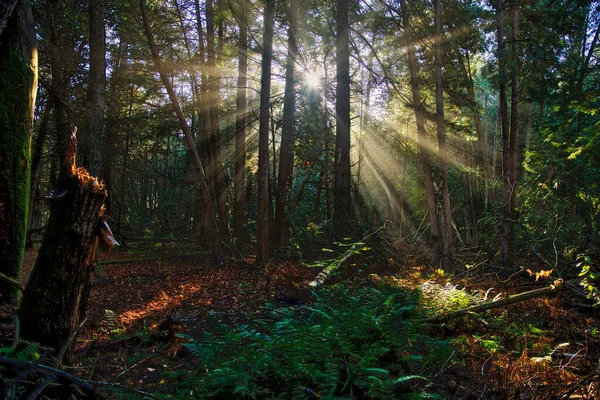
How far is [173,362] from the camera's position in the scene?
4.12 meters

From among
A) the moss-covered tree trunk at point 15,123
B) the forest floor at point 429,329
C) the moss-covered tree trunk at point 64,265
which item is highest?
the moss-covered tree trunk at point 15,123

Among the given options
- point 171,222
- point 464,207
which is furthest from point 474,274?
point 171,222

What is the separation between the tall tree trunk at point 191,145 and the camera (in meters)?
10.6

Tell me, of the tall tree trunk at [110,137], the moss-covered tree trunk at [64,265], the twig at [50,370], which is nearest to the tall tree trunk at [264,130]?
the tall tree trunk at [110,137]

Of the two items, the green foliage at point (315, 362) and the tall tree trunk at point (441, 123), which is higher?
the tall tree trunk at point (441, 123)

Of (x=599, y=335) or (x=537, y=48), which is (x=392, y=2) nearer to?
(x=537, y=48)

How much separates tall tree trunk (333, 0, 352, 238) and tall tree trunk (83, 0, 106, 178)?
257 inches

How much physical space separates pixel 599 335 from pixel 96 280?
1044 cm

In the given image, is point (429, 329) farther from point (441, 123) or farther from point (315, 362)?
point (441, 123)

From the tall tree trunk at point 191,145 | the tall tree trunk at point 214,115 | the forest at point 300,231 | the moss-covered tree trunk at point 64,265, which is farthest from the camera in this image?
the tall tree trunk at point 214,115

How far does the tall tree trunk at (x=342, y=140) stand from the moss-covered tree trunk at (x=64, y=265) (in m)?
7.67

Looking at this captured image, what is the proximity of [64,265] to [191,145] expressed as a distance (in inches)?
342

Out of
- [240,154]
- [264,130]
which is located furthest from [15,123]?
[240,154]

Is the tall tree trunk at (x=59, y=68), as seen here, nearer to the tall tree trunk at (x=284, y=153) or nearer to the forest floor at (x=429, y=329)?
the forest floor at (x=429, y=329)
